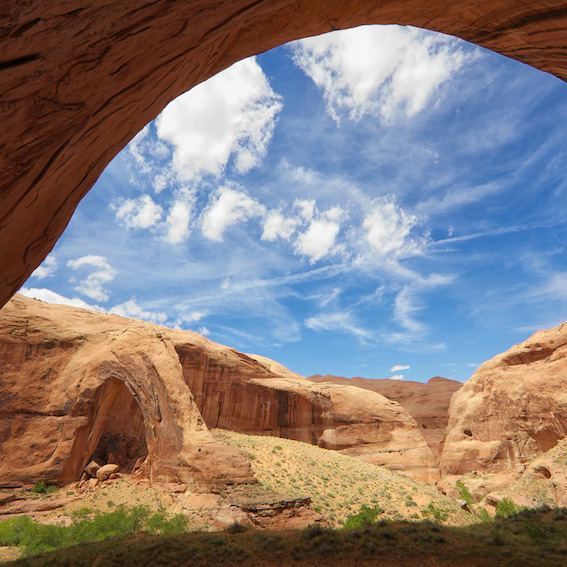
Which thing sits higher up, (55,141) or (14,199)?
(55,141)

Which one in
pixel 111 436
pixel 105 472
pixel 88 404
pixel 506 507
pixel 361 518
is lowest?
pixel 361 518

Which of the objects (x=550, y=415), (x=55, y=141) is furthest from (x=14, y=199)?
(x=550, y=415)

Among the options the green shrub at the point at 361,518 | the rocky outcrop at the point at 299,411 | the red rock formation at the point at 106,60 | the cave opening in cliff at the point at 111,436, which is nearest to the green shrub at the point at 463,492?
the rocky outcrop at the point at 299,411

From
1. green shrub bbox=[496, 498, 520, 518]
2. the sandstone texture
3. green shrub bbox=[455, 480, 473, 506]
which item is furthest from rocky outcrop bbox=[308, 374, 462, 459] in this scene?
green shrub bbox=[496, 498, 520, 518]

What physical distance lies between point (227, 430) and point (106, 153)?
31995mm

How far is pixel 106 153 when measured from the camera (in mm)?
6664

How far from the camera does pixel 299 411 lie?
3791cm

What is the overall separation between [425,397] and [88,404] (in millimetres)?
51294

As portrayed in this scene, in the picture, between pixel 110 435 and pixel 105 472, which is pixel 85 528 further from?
pixel 110 435

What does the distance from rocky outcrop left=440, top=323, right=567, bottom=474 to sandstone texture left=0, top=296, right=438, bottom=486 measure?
4.95m

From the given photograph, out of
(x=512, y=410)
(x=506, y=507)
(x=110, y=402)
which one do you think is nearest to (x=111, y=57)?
(x=110, y=402)

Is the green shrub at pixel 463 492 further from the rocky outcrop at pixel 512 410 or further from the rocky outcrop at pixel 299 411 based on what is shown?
the rocky outcrop at pixel 299 411

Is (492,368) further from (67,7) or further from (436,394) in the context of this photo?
(67,7)

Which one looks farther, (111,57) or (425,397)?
(425,397)
